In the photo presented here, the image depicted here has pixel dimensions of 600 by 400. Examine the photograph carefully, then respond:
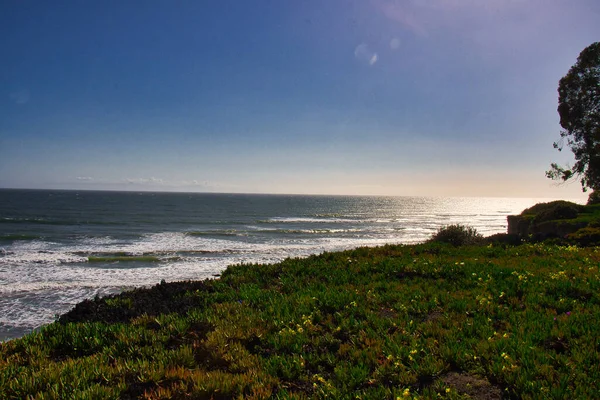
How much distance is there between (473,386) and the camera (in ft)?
15.2

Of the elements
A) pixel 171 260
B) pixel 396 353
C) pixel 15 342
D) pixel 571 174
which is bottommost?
pixel 171 260

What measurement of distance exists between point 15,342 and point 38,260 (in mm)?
22075

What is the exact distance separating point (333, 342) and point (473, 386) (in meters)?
2.27

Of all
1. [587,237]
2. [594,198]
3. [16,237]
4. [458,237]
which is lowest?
→ [16,237]

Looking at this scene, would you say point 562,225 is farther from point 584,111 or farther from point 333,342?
point 333,342

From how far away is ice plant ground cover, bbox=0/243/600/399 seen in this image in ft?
14.9

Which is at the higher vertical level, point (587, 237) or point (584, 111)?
point (584, 111)

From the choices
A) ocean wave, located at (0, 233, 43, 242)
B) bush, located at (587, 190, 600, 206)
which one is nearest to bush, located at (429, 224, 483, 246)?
bush, located at (587, 190, 600, 206)

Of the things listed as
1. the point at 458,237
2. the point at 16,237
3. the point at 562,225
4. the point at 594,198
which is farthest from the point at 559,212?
the point at 16,237

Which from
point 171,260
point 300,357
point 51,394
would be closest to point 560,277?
point 300,357

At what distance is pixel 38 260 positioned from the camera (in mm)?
24219

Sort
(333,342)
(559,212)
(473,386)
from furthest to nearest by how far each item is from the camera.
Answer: (559,212) < (333,342) < (473,386)

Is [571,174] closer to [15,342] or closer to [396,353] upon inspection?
[396,353]

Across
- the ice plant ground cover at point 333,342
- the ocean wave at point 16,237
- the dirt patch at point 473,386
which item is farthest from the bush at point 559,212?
the ocean wave at point 16,237
